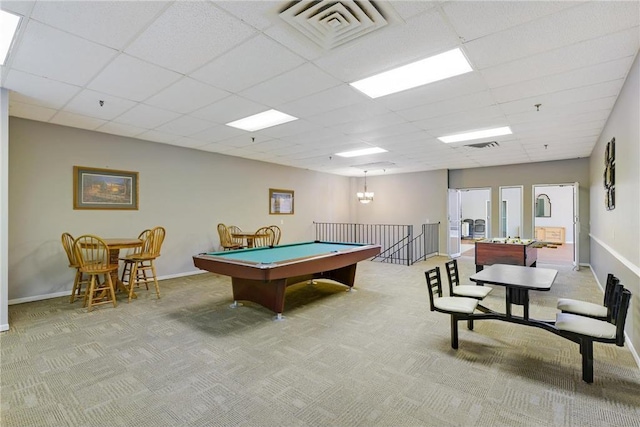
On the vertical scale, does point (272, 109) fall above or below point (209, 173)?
above

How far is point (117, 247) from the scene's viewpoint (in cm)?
446

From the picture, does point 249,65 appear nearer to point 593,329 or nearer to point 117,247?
point 117,247

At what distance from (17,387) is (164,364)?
1008 mm

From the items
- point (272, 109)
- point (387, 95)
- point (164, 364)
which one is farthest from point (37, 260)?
point (387, 95)

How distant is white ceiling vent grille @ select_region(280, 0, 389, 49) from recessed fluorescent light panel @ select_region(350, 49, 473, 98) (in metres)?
0.76

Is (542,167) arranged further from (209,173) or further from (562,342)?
(209,173)

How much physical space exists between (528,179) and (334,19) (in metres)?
8.24

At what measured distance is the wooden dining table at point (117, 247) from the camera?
446cm

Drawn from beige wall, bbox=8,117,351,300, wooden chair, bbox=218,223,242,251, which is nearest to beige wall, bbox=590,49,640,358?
wooden chair, bbox=218,223,242,251

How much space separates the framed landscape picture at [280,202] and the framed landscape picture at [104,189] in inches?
132

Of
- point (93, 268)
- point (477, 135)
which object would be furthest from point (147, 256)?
point (477, 135)

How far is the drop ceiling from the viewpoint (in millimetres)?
2111

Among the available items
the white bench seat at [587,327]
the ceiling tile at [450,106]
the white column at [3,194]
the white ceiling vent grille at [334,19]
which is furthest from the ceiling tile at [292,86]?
the white bench seat at [587,327]

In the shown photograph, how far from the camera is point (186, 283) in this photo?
577cm
